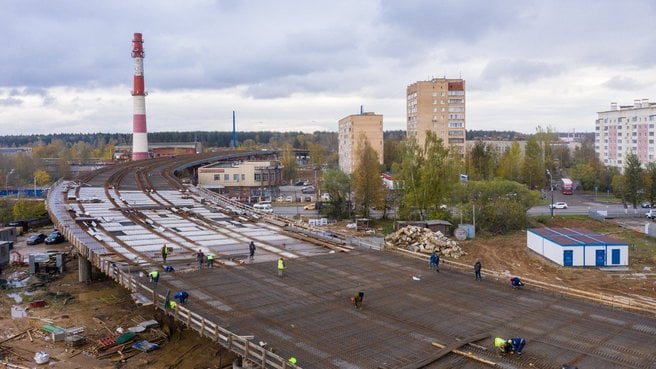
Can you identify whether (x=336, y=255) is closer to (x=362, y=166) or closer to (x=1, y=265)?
(x=1, y=265)

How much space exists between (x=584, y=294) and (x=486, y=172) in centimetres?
5271

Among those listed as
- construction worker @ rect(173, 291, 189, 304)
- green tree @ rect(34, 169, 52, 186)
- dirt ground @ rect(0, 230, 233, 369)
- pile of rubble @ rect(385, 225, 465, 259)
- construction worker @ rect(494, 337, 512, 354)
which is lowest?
dirt ground @ rect(0, 230, 233, 369)

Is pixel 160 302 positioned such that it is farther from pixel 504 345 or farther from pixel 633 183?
pixel 633 183

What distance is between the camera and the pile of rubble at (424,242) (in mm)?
35375

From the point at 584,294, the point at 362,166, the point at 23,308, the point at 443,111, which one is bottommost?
the point at 23,308

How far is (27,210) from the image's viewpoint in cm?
5459

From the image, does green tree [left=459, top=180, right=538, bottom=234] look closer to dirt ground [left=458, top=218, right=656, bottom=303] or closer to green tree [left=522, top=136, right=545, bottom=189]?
dirt ground [left=458, top=218, right=656, bottom=303]

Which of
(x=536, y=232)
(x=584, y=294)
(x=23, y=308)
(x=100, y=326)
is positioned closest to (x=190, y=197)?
(x=23, y=308)

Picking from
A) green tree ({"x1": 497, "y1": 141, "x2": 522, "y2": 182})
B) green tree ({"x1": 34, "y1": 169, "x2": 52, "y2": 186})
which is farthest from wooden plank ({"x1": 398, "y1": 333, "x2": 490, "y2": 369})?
green tree ({"x1": 34, "y1": 169, "x2": 52, "y2": 186})

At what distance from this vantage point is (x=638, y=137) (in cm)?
8694

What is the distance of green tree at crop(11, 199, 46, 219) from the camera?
53.9 m

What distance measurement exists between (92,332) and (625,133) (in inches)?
3607

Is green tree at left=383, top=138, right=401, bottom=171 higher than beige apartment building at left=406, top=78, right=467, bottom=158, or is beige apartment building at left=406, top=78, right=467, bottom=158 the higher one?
beige apartment building at left=406, top=78, right=467, bottom=158

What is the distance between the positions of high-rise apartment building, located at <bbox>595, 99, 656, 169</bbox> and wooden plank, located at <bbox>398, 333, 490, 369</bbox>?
8108 cm
